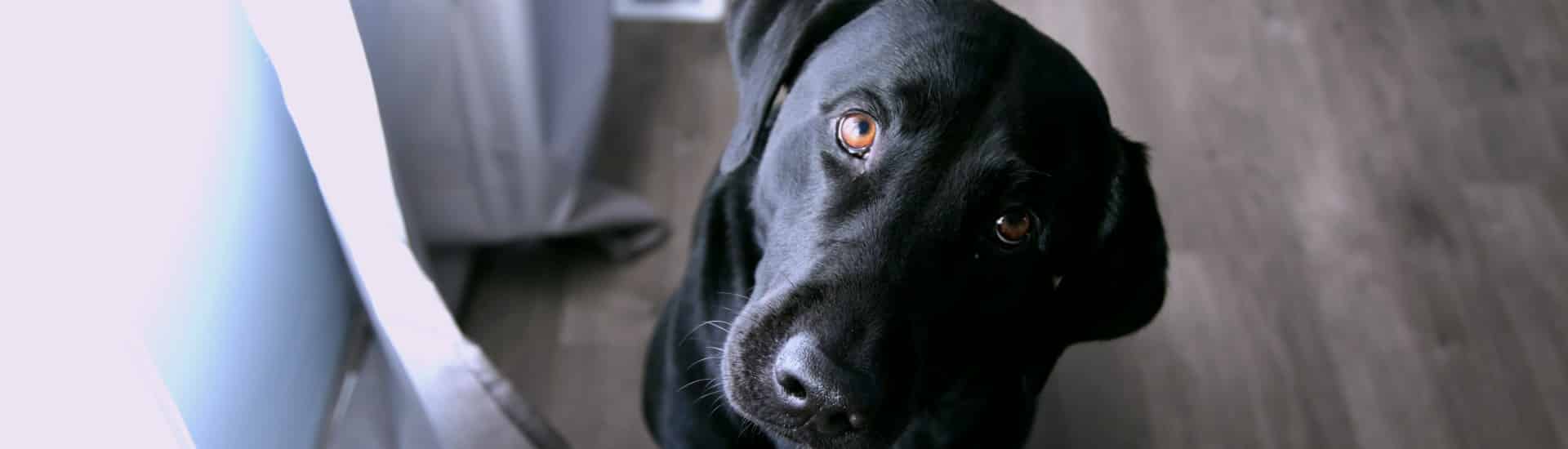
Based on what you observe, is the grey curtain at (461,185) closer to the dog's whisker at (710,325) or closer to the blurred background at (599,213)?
the blurred background at (599,213)

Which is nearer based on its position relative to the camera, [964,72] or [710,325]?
[964,72]

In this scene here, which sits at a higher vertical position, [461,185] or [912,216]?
[912,216]

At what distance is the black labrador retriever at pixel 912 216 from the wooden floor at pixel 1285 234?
643mm

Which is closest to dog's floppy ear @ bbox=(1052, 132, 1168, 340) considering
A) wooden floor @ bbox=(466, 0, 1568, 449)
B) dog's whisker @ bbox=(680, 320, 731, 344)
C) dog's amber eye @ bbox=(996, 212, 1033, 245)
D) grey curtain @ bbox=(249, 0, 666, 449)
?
dog's amber eye @ bbox=(996, 212, 1033, 245)

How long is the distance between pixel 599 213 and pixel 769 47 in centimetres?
80

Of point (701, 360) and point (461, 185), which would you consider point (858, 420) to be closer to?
point (701, 360)

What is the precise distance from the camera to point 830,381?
1026 millimetres

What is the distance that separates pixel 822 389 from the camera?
3.37 ft

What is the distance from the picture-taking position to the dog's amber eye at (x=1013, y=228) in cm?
113

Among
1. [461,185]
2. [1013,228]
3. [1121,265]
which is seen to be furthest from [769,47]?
[461,185]

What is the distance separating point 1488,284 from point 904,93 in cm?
151

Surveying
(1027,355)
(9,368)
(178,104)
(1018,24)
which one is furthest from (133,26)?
(1027,355)

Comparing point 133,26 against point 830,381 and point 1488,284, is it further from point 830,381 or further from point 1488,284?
point 1488,284

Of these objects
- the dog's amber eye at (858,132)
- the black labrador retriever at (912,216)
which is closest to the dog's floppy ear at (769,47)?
the black labrador retriever at (912,216)
